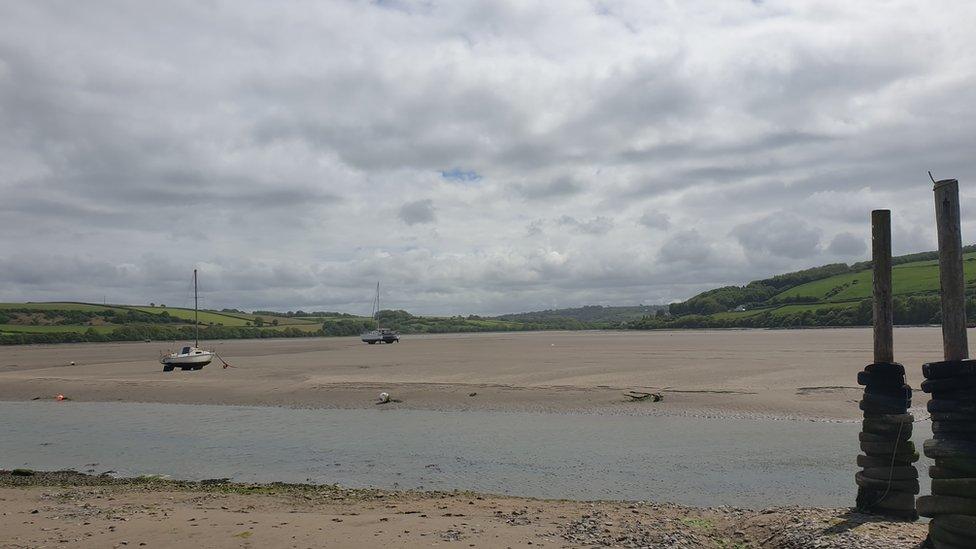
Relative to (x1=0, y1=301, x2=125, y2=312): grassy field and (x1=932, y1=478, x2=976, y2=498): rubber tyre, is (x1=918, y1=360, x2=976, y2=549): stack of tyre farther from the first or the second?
(x1=0, y1=301, x2=125, y2=312): grassy field

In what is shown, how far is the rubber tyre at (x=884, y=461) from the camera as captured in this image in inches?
371

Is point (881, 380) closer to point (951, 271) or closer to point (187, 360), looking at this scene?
point (951, 271)

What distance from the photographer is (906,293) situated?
317ft

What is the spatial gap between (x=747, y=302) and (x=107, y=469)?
143m

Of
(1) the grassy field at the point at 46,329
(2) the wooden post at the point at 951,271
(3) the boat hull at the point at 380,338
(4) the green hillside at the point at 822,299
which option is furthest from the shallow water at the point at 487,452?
(1) the grassy field at the point at 46,329

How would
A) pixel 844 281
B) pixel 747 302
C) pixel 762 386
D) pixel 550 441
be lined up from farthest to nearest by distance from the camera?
1. pixel 747 302
2. pixel 844 281
3. pixel 762 386
4. pixel 550 441

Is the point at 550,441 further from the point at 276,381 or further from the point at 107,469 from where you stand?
the point at 276,381

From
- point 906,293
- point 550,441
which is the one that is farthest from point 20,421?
point 906,293

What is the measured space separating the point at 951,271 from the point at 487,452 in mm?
10856

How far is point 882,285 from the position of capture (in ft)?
31.8

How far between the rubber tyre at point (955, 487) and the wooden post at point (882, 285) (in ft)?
7.76

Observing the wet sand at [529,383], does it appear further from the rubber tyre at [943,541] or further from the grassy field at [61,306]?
the grassy field at [61,306]

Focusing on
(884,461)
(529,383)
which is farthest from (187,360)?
(884,461)

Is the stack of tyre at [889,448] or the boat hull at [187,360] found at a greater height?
the stack of tyre at [889,448]
